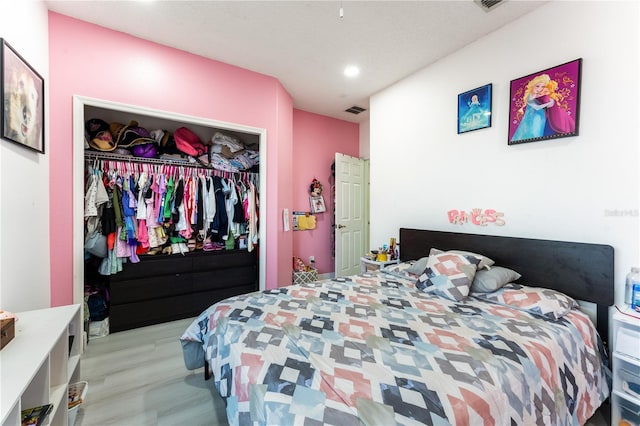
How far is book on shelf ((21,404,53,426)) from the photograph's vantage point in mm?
998

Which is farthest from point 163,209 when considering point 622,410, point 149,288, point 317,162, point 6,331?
point 622,410

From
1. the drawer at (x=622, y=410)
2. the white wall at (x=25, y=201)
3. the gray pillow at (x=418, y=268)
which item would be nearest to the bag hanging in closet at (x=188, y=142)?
the white wall at (x=25, y=201)

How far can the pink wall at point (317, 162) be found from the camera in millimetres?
3975

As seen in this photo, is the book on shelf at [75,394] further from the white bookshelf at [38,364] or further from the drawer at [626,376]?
the drawer at [626,376]

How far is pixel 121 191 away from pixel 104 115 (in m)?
0.97

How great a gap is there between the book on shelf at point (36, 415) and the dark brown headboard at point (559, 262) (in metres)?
2.73

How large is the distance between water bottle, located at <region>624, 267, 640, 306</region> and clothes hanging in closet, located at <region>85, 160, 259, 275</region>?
10.1 feet

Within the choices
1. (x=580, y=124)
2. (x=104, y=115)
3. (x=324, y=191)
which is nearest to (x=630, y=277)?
(x=580, y=124)

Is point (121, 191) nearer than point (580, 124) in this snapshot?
No

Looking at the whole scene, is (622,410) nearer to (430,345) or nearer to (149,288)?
(430,345)

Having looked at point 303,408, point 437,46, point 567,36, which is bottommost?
point 303,408

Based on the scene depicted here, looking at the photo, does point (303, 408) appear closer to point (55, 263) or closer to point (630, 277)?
point (630, 277)

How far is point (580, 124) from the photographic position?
1748 millimetres

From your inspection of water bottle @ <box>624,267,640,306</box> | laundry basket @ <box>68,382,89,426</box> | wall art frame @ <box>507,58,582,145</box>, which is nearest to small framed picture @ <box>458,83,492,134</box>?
wall art frame @ <box>507,58,582,145</box>
